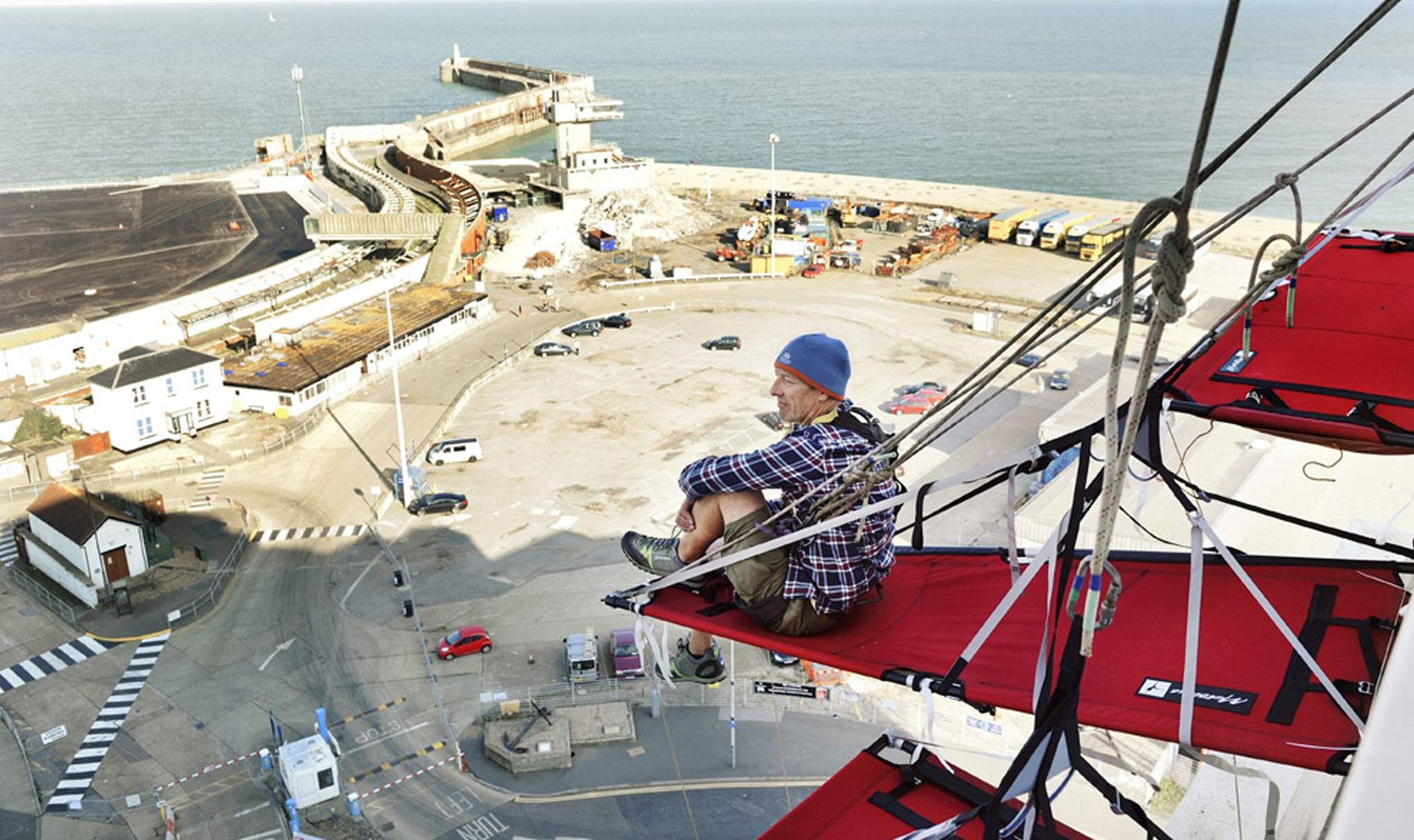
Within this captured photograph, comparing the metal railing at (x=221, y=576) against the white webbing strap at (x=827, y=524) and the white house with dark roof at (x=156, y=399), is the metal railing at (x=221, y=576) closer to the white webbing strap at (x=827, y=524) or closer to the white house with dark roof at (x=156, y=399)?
the white house with dark roof at (x=156, y=399)

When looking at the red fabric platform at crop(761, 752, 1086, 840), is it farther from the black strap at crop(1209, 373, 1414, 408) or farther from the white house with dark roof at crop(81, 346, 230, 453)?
the white house with dark roof at crop(81, 346, 230, 453)

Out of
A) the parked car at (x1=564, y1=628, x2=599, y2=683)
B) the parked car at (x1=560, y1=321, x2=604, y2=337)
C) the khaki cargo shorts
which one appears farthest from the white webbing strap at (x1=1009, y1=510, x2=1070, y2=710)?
the parked car at (x1=560, y1=321, x2=604, y2=337)

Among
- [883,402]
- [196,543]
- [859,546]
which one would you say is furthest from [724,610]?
[883,402]

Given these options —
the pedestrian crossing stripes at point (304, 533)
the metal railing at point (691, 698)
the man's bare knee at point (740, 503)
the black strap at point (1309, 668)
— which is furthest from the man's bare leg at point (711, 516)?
the pedestrian crossing stripes at point (304, 533)

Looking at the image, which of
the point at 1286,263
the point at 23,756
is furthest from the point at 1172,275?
the point at 23,756

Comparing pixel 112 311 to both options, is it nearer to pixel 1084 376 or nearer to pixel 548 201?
pixel 548 201
